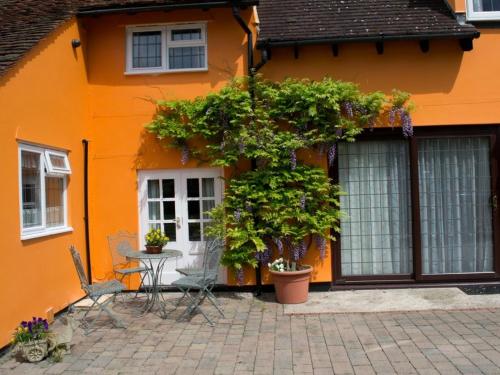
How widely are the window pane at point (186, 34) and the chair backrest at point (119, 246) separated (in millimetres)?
3511

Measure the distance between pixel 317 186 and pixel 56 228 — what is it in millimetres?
4103

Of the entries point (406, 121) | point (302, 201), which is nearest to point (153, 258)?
point (302, 201)

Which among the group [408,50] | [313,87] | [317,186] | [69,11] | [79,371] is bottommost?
[79,371]

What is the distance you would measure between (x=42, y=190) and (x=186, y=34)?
365cm

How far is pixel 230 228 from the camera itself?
26.2 ft

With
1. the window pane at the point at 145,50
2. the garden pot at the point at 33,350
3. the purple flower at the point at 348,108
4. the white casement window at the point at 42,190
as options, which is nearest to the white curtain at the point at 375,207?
the purple flower at the point at 348,108

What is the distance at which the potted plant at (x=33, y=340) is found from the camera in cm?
539

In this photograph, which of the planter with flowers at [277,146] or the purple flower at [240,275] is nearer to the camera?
the planter with flowers at [277,146]

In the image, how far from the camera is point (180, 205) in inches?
334

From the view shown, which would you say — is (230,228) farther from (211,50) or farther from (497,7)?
(497,7)

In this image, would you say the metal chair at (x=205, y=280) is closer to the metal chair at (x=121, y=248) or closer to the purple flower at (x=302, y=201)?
the metal chair at (x=121, y=248)

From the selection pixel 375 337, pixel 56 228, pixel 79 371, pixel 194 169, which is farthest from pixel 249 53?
pixel 79 371

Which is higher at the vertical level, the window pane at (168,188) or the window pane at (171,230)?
the window pane at (168,188)

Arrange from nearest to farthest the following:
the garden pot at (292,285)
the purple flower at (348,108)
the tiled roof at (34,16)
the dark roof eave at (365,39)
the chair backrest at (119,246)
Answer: the tiled roof at (34,16), the garden pot at (292,285), the dark roof eave at (365,39), the purple flower at (348,108), the chair backrest at (119,246)
